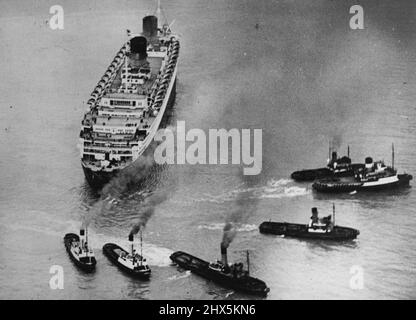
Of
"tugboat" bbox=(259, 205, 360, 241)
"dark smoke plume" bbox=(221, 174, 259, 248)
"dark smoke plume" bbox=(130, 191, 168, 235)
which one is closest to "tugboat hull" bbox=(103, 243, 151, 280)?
"dark smoke plume" bbox=(130, 191, 168, 235)

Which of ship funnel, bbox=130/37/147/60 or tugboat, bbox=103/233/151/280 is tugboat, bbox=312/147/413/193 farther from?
ship funnel, bbox=130/37/147/60

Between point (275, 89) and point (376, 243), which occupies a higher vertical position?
point (275, 89)

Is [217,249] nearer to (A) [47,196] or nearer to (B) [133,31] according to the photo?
(A) [47,196]

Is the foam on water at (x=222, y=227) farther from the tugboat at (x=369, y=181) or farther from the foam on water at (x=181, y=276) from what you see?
the tugboat at (x=369, y=181)

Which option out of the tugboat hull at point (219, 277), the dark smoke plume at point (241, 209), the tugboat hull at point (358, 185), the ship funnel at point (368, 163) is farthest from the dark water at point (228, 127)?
the ship funnel at point (368, 163)

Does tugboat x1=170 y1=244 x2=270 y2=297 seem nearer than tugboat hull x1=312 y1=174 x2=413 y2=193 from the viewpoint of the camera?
Yes
